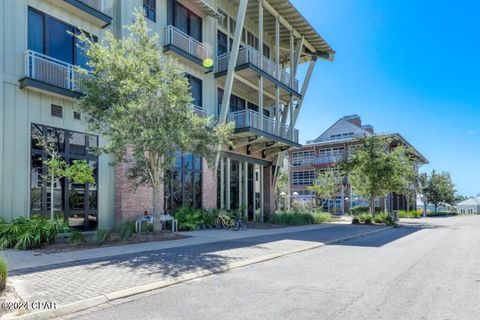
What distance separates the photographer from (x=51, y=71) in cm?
1412

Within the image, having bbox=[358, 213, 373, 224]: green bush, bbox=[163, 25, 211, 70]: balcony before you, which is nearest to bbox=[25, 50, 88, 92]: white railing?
bbox=[163, 25, 211, 70]: balcony

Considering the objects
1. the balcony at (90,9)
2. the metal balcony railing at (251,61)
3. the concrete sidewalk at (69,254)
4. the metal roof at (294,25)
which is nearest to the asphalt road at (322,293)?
the concrete sidewalk at (69,254)

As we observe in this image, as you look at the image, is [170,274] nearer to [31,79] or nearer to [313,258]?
[313,258]

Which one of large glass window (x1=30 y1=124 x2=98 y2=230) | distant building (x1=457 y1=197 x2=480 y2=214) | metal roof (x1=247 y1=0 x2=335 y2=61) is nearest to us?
large glass window (x1=30 y1=124 x2=98 y2=230)

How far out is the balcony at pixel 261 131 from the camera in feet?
A: 70.1

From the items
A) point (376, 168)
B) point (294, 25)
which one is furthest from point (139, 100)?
point (376, 168)

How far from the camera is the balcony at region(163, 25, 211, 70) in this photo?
18.8m

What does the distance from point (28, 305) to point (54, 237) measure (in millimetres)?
6801

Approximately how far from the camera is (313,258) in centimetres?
1066

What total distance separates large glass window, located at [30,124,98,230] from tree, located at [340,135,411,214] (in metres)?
20.3

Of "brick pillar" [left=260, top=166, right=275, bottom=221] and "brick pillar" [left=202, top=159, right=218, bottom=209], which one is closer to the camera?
"brick pillar" [left=202, top=159, right=218, bottom=209]

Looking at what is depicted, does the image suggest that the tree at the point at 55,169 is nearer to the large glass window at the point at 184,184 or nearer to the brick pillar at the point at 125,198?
the brick pillar at the point at 125,198

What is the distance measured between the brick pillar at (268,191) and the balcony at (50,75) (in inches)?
608

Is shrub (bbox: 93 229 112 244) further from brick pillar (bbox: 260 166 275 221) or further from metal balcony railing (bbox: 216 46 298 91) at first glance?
brick pillar (bbox: 260 166 275 221)
